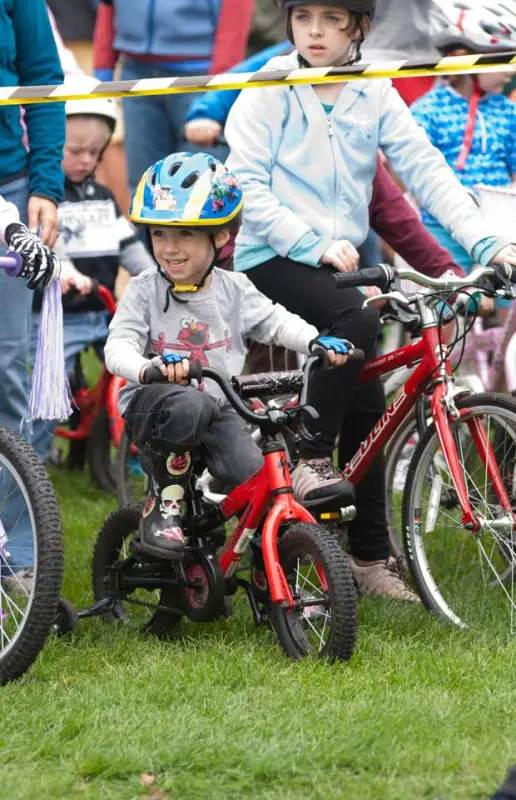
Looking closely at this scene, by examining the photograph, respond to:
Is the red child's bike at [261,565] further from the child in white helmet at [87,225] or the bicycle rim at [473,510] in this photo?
the child in white helmet at [87,225]

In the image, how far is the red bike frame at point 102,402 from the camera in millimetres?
8305

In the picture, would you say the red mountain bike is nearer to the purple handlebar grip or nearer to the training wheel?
the purple handlebar grip

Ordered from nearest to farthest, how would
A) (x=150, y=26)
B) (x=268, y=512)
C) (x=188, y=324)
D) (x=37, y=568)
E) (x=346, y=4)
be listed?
(x=37, y=568) → (x=268, y=512) → (x=188, y=324) → (x=346, y=4) → (x=150, y=26)

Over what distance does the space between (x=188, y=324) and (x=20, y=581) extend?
103 cm

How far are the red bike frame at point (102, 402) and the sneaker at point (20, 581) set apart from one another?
2.90 metres

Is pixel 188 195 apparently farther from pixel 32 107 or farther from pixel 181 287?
pixel 32 107

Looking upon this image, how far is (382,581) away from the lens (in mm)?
6410

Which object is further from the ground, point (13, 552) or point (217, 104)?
point (217, 104)

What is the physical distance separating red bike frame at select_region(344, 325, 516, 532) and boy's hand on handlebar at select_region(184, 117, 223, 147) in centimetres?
215

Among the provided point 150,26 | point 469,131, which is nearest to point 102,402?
point 150,26

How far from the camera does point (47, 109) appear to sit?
20.1 feet

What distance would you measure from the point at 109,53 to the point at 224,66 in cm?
93

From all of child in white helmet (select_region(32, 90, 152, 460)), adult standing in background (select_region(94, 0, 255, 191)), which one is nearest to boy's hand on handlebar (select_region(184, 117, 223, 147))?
child in white helmet (select_region(32, 90, 152, 460))

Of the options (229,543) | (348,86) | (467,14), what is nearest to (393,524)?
(229,543)
